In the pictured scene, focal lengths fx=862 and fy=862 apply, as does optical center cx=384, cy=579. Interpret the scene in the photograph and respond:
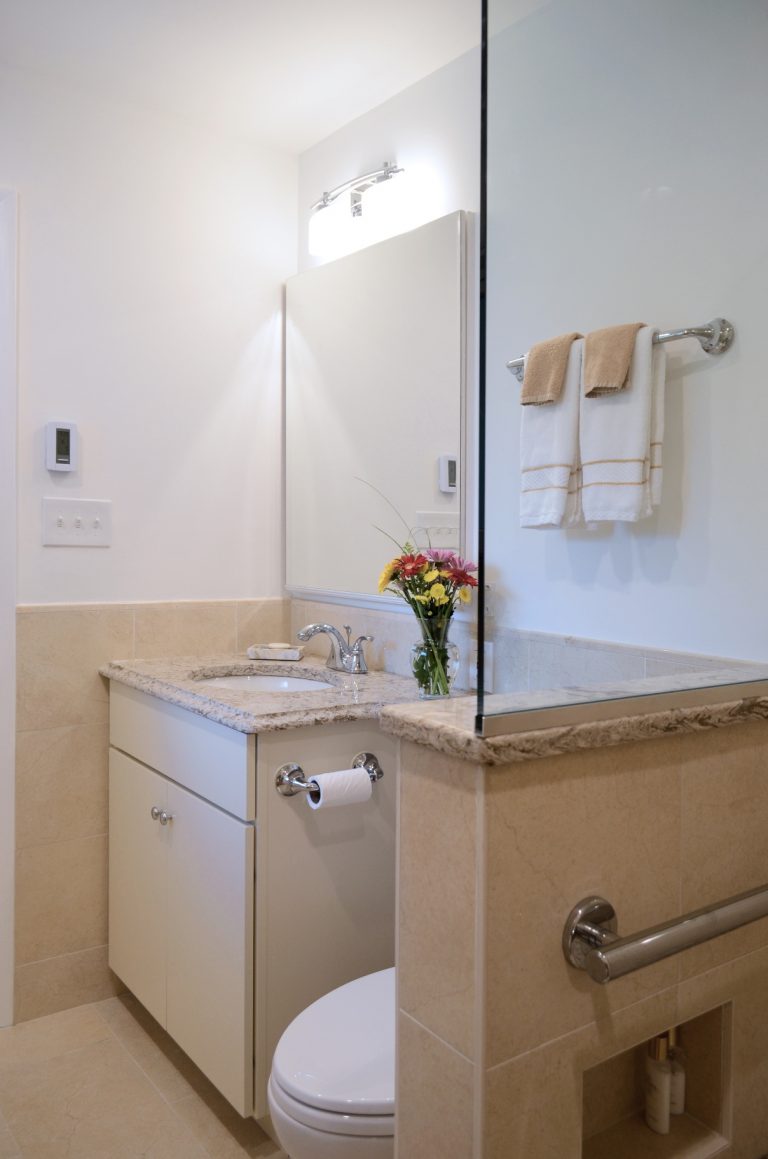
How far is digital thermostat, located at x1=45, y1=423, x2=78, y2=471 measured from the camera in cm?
225

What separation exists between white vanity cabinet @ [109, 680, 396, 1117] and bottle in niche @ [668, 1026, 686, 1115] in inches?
32.8

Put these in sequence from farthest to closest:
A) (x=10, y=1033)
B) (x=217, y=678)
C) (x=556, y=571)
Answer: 1. (x=217, y=678)
2. (x=10, y=1033)
3. (x=556, y=571)

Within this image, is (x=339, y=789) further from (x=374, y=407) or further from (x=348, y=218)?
(x=348, y=218)

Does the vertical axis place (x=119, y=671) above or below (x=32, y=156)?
below

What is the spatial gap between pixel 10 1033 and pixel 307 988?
3.09ft

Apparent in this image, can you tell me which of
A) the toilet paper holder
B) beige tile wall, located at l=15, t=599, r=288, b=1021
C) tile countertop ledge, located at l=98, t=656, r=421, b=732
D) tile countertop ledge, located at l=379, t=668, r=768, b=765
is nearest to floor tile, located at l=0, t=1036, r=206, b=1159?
beige tile wall, located at l=15, t=599, r=288, b=1021

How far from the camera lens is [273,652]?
97.3 inches

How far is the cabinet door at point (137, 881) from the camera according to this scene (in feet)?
6.74

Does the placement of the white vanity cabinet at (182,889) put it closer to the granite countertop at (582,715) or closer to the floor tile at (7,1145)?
the floor tile at (7,1145)

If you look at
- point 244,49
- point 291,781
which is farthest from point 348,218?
point 291,781

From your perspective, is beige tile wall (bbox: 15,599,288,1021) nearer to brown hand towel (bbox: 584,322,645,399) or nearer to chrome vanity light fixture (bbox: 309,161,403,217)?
chrome vanity light fixture (bbox: 309,161,403,217)

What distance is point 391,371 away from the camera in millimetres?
2312

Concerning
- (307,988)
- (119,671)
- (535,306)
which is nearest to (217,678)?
(119,671)

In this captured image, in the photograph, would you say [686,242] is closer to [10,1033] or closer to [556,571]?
[556,571]
